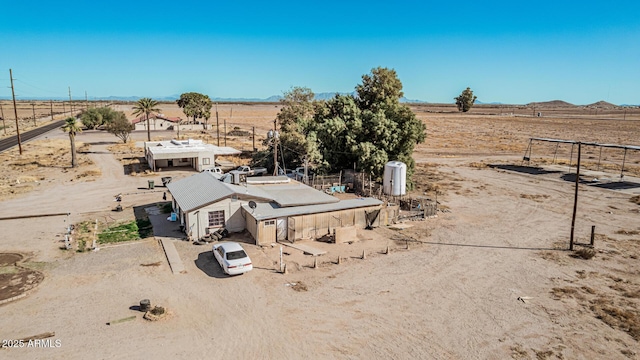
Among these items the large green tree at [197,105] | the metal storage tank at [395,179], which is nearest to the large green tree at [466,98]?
the large green tree at [197,105]

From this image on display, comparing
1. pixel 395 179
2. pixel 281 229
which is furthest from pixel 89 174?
pixel 395 179

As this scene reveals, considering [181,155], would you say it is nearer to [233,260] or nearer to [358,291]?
[233,260]

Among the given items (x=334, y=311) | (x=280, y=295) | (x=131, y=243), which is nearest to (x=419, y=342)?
(x=334, y=311)

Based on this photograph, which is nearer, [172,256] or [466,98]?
[172,256]

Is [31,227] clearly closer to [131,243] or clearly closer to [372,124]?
[131,243]

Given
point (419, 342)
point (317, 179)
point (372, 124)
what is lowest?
point (419, 342)
